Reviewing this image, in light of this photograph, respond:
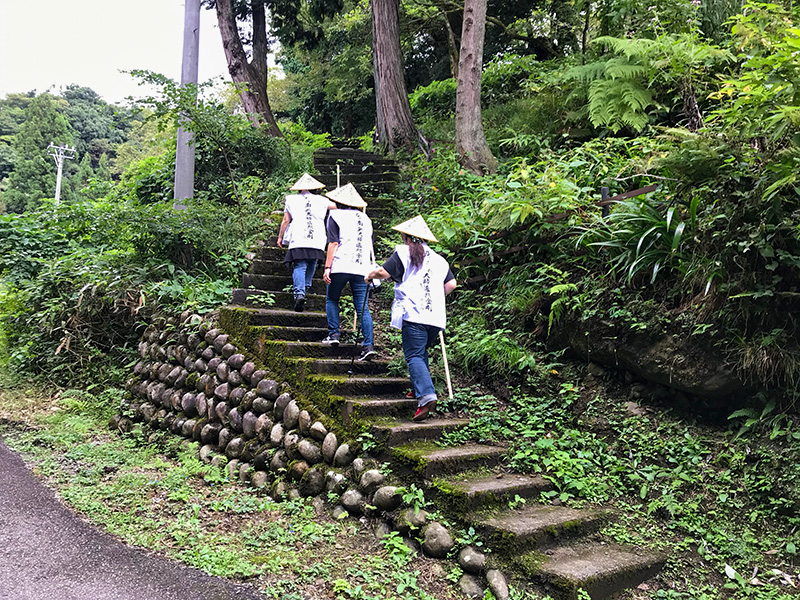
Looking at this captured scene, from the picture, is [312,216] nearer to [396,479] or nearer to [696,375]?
[396,479]

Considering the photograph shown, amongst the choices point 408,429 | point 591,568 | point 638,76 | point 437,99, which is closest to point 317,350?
point 408,429

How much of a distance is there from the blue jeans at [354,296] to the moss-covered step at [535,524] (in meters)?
2.51

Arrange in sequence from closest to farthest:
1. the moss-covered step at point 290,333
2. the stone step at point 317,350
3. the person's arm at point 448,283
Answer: the person's arm at point 448,283 < the stone step at point 317,350 < the moss-covered step at point 290,333

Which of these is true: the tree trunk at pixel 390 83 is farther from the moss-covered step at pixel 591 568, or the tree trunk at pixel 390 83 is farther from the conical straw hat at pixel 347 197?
the moss-covered step at pixel 591 568

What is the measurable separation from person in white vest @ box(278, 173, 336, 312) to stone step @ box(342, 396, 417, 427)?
209 centimetres

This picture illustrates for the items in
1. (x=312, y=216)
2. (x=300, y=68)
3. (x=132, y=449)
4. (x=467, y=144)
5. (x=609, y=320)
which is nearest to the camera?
(x=609, y=320)

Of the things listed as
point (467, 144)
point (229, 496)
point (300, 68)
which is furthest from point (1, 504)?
point (300, 68)

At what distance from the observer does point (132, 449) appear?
6195mm

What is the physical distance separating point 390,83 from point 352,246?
7.54m

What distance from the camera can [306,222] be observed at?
22.3 feet

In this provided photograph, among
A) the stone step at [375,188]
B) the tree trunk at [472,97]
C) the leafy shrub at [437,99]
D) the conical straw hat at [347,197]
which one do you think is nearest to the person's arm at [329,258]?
the conical straw hat at [347,197]

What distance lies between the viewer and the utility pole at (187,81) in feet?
28.4

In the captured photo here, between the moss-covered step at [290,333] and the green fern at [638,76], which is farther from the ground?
the green fern at [638,76]

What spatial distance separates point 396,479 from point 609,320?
2.52 metres
